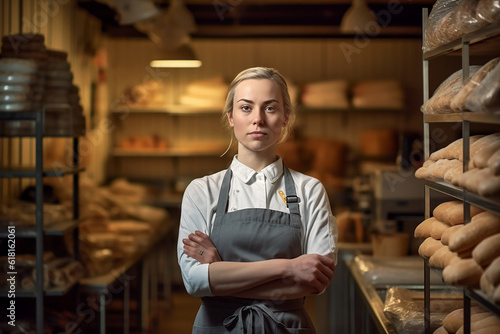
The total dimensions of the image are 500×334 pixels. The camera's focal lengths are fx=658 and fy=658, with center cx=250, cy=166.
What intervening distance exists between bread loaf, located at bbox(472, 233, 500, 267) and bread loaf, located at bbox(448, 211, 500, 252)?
64 millimetres

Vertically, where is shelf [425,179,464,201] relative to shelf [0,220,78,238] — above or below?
above

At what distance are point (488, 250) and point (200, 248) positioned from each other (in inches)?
30.1

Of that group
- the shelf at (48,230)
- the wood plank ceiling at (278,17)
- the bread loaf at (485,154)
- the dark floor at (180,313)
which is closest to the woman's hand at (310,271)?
the bread loaf at (485,154)

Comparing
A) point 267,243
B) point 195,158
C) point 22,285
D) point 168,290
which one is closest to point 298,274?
point 267,243

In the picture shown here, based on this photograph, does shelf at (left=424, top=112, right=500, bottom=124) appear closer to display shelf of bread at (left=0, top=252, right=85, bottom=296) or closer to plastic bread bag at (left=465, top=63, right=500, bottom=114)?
plastic bread bag at (left=465, top=63, right=500, bottom=114)

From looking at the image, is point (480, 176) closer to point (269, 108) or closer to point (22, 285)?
point (269, 108)

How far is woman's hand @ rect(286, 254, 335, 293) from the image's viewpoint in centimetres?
176

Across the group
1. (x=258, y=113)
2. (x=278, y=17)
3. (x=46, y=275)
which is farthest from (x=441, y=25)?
(x=278, y=17)

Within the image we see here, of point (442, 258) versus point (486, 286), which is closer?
point (486, 286)

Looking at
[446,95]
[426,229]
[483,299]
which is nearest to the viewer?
[483,299]

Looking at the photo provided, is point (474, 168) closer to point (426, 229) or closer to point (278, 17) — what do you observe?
point (426, 229)

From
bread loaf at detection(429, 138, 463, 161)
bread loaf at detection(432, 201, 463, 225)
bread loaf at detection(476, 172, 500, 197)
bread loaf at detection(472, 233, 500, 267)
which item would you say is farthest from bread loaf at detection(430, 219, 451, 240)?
bread loaf at detection(476, 172, 500, 197)

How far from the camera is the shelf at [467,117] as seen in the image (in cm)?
161

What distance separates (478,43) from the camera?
202 cm
